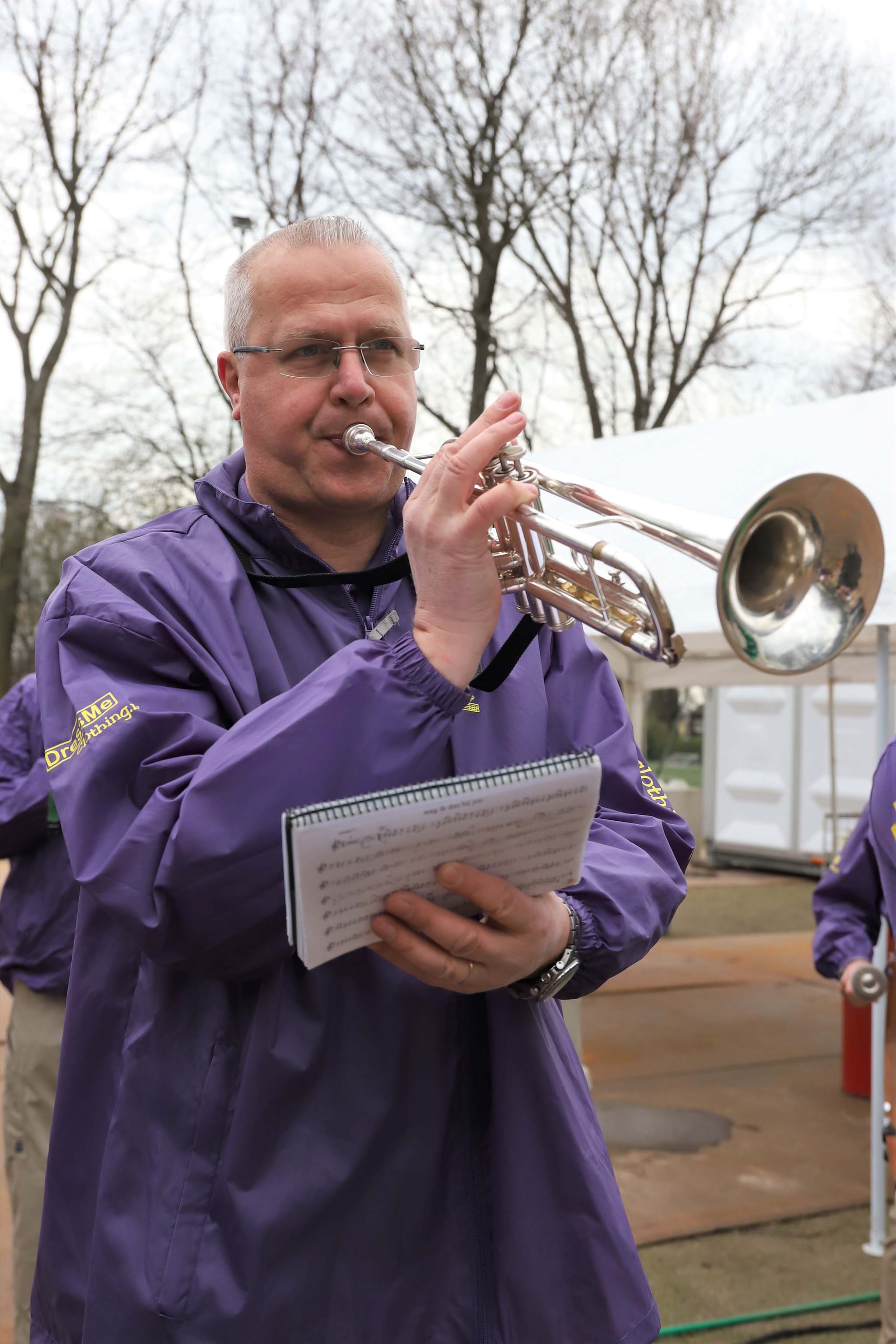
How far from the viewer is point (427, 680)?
141 centimetres

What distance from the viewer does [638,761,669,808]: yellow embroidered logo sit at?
186 cm

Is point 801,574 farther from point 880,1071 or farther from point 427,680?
point 880,1071

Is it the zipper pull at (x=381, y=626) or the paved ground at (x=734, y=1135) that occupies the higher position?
the zipper pull at (x=381, y=626)

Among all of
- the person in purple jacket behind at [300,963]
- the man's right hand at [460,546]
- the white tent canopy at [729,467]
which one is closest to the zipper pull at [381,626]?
the person in purple jacket behind at [300,963]

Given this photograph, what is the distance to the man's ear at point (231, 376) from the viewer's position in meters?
1.90

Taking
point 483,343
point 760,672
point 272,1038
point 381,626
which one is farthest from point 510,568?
point 483,343

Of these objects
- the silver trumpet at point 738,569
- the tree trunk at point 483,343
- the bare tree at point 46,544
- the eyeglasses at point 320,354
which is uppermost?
the tree trunk at point 483,343

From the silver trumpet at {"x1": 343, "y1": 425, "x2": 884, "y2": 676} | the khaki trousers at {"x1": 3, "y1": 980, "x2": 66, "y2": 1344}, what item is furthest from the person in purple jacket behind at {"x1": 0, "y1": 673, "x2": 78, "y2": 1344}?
the silver trumpet at {"x1": 343, "y1": 425, "x2": 884, "y2": 676}

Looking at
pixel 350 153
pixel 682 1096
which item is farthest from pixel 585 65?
pixel 682 1096

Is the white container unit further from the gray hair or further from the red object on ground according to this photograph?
the gray hair

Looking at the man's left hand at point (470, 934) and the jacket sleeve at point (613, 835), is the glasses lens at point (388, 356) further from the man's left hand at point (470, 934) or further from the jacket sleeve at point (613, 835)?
the man's left hand at point (470, 934)

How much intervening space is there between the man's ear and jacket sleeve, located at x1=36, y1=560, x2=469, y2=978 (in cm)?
50

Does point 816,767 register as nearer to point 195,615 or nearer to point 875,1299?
point 875,1299

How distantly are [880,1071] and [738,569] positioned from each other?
4.24 meters
